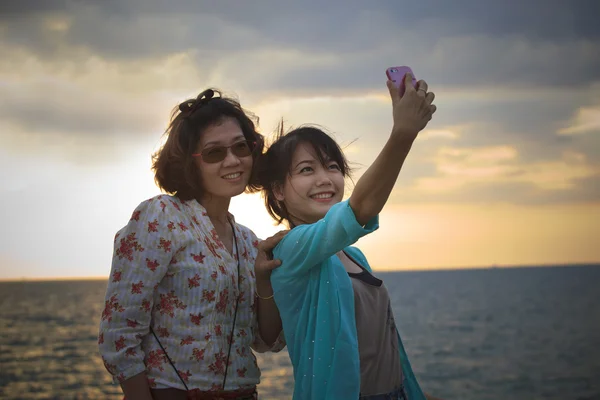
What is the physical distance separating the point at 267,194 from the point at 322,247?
797 mm

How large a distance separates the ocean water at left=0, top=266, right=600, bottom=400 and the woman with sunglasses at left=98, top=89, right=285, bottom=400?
21.9 meters

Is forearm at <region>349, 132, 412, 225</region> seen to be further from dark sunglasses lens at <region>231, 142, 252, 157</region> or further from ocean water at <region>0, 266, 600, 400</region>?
ocean water at <region>0, 266, 600, 400</region>

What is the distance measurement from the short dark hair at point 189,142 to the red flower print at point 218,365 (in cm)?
82

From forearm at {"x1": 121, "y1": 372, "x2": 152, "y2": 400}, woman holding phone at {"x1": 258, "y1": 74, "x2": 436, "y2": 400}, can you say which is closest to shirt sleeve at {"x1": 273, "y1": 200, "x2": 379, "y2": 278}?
woman holding phone at {"x1": 258, "y1": 74, "x2": 436, "y2": 400}

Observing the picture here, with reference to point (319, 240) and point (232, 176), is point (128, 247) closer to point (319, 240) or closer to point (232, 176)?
point (232, 176)

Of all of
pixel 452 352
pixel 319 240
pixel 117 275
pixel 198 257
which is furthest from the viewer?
pixel 452 352

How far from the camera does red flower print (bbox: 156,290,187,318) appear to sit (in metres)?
3.22

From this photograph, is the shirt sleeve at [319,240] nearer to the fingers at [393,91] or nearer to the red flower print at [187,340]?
the fingers at [393,91]

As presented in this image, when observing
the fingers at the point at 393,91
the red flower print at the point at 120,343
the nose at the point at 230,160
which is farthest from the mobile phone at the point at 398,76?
the red flower print at the point at 120,343

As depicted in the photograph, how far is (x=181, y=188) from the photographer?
353 centimetres

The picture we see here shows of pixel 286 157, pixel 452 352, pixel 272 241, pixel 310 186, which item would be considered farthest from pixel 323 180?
pixel 452 352

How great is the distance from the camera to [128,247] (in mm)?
3170

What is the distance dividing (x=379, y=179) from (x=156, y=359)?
1466 mm

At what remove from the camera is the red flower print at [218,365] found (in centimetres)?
323
